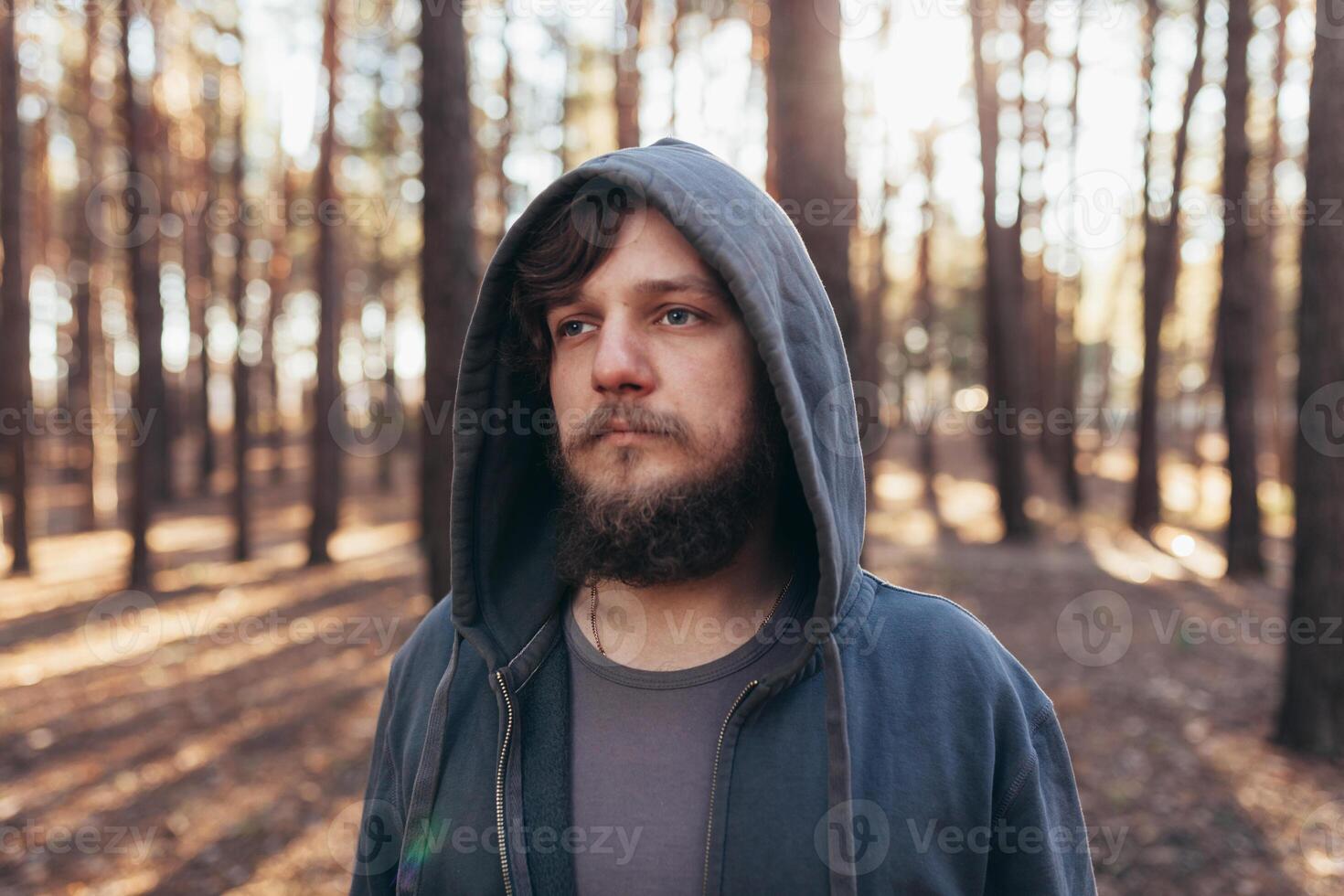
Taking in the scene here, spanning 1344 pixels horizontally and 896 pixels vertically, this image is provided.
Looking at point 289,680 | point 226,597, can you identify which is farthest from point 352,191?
point 289,680

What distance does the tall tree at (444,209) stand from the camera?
6.76 m

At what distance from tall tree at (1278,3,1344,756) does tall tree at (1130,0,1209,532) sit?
835 centimetres

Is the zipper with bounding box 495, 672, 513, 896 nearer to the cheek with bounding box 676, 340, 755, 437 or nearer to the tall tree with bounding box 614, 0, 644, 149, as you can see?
the cheek with bounding box 676, 340, 755, 437

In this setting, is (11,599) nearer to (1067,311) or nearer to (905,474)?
(905,474)

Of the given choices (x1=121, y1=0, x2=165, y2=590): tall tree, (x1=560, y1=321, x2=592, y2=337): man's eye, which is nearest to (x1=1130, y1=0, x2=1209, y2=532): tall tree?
(x1=560, y1=321, x2=592, y2=337): man's eye

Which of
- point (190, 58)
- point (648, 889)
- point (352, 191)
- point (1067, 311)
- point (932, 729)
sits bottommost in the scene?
point (648, 889)

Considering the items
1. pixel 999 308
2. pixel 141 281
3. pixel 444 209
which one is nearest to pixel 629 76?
pixel 999 308

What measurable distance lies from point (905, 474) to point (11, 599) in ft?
74.6

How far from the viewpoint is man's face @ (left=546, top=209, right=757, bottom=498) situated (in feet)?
6.01

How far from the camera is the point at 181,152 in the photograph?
17922 millimetres

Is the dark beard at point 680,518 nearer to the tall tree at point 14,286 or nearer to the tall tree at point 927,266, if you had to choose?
the tall tree at point 14,286

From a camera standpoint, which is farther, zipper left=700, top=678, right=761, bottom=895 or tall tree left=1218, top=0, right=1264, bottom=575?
tall tree left=1218, top=0, right=1264, bottom=575

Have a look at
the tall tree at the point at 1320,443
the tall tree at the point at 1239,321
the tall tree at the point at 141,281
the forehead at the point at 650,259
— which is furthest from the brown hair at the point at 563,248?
the tall tree at the point at 1239,321

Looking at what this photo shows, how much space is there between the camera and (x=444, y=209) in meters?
6.92
